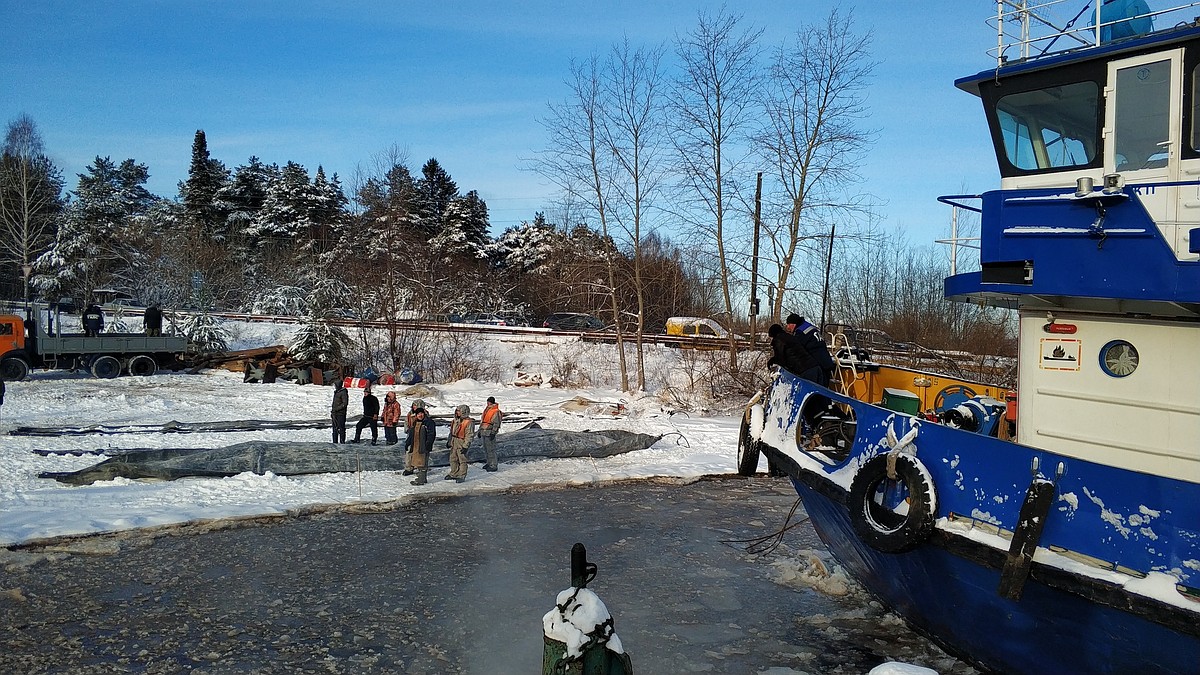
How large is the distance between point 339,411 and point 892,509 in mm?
10525

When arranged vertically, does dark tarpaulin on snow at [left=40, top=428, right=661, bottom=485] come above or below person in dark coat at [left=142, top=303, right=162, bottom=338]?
below

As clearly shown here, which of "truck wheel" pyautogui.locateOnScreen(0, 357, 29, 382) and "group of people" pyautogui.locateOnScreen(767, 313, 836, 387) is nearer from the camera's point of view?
"group of people" pyautogui.locateOnScreen(767, 313, 836, 387)

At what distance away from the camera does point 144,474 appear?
11.2 metres

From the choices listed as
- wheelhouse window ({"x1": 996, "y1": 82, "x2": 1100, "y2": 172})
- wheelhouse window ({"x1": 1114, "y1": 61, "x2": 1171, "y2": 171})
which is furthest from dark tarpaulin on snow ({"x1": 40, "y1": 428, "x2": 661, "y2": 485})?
wheelhouse window ({"x1": 1114, "y1": 61, "x2": 1171, "y2": 171})

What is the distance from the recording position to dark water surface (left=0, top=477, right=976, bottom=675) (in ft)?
19.7

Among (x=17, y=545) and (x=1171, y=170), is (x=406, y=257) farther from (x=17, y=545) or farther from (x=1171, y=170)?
(x=1171, y=170)

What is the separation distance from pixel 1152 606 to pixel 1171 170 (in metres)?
2.77

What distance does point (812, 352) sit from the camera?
28.0 ft

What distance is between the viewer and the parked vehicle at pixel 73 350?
22.4m

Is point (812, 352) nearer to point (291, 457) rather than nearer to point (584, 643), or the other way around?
point (584, 643)

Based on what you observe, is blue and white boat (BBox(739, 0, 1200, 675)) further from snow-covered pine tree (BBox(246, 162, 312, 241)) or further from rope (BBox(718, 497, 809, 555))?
snow-covered pine tree (BBox(246, 162, 312, 241))

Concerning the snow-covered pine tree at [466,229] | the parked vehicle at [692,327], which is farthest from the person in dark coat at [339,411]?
the snow-covered pine tree at [466,229]

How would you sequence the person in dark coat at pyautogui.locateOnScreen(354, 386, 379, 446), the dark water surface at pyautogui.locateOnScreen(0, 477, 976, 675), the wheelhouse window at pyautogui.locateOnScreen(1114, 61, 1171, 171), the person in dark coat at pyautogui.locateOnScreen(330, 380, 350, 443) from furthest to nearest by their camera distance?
the person in dark coat at pyautogui.locateOnScreen(354, 386, 379, 446), the person in dark coat at pyautogui.locateOnScreen(330, 380, 350, 443), the dark water surface at pyautogui.locateOnScreen(0, 477, 976, 675), the wheelhouse window at pyautogui.locateOnScreen(1114, 61, 1171, 171)

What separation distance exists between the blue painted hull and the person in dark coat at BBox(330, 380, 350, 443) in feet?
31.1
